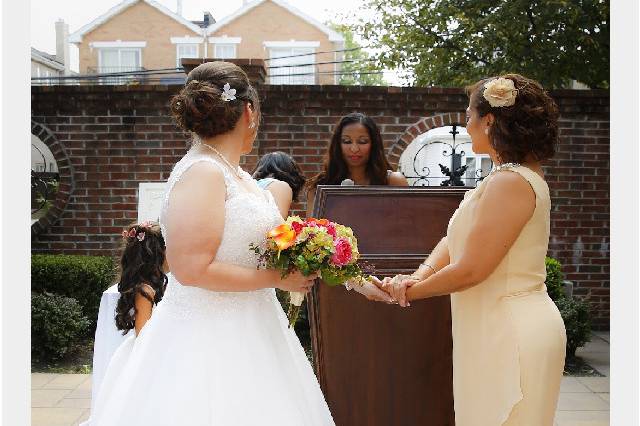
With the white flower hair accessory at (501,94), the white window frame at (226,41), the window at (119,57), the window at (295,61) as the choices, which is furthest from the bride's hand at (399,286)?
the window at (119,57)

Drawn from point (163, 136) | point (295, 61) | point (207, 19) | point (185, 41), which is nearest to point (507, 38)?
point (163, 136)

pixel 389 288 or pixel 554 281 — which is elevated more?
pixel 389 288

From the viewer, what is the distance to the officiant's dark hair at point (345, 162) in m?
3.79

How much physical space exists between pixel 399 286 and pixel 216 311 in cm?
79

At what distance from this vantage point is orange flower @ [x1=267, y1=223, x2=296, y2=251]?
196cm

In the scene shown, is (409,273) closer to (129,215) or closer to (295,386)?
(295,386)

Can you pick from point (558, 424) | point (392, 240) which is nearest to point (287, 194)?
point (392, 240)

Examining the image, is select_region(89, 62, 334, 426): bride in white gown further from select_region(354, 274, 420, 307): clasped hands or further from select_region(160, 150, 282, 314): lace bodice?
select_region(354, 274, 420, 307): clasped hands

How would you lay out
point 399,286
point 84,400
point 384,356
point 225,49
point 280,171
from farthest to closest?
point 225,49 → point 84,400 → point 280,171 → point 384,356 → point 399,286

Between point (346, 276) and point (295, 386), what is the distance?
39 cm

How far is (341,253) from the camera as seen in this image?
210 cm

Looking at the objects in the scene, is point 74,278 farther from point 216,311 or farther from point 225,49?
point 225,49

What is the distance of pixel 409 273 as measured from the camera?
2.87 m

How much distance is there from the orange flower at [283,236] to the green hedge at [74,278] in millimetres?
4288
